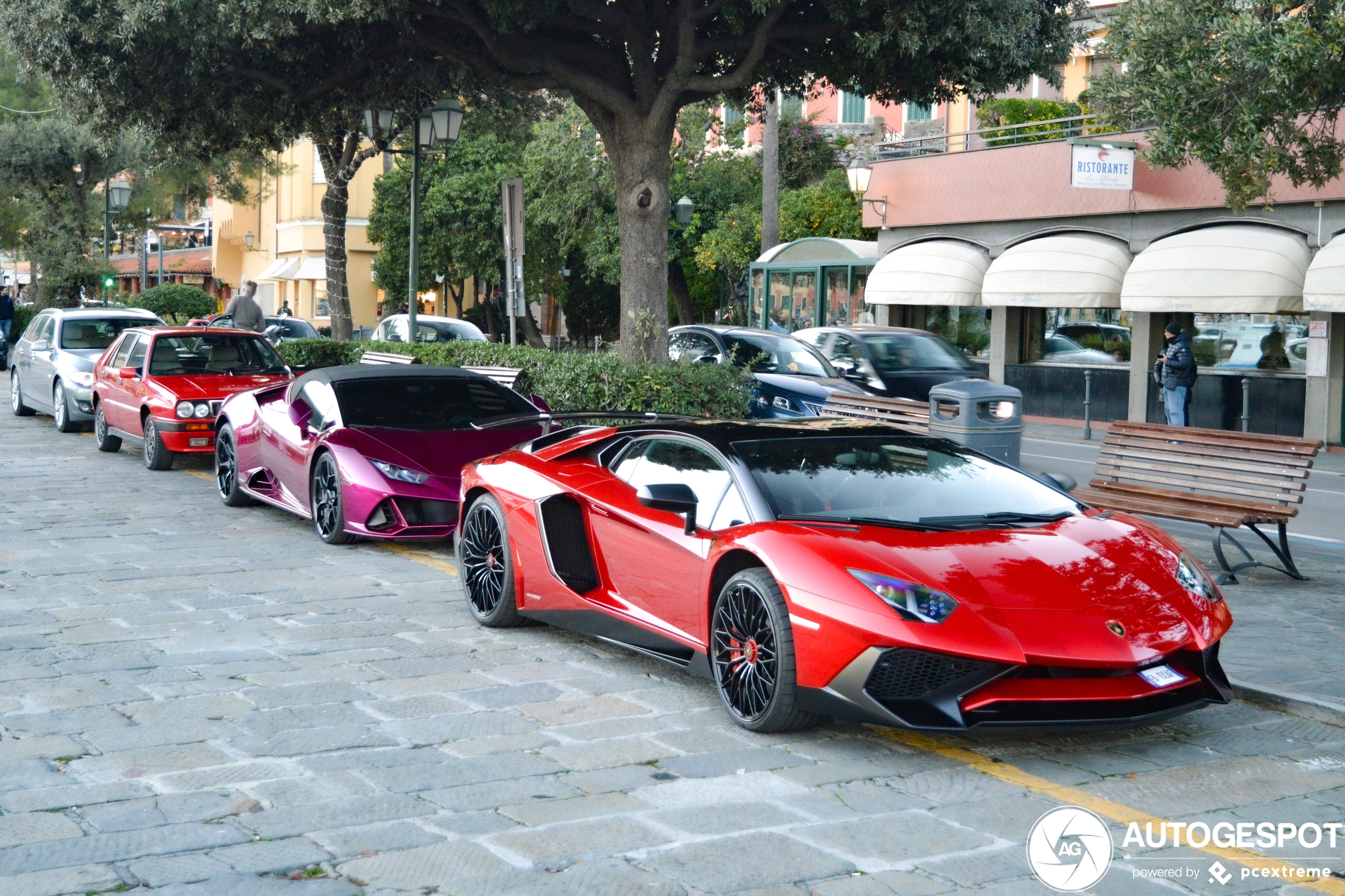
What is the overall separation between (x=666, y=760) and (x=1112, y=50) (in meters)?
8.81

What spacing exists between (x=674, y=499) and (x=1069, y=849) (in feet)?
7.41

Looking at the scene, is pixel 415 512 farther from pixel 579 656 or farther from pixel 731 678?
pixel 731 678

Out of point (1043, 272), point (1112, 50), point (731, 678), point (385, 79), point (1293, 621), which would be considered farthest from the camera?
point (1043, 272)

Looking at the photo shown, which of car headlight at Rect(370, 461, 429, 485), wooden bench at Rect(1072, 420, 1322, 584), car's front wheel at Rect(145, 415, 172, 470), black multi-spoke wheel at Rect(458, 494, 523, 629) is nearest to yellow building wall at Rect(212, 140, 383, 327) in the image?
car's front wheel at Rect(145, 415, 172, 470)

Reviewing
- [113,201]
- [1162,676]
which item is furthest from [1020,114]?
[1162,676]

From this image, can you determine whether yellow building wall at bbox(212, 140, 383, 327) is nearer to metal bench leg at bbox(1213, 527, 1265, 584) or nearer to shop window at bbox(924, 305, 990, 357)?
shop window at bbox(924, 305, 990, 357)

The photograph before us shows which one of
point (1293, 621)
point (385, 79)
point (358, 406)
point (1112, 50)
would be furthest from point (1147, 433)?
point (385, 79)

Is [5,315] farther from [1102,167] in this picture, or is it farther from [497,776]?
[497,776]

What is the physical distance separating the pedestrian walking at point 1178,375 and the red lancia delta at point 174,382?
12.2 meters

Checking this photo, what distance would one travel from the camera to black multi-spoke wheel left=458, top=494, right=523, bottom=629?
7.33 metres

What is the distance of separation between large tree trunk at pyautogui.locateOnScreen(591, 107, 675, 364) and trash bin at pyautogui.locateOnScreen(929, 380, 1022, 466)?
4374 millimetres

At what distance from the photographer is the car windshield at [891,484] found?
19.2 feet

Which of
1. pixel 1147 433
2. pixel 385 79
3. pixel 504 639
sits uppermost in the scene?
pixel 385 79

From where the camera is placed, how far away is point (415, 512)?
970 cm
